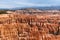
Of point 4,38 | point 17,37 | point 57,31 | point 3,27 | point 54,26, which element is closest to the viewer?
point 4,38

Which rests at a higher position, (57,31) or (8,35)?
(8,35)

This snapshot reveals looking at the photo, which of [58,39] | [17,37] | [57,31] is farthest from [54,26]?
[17,37]

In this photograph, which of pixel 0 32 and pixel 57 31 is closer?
pixel 0 32

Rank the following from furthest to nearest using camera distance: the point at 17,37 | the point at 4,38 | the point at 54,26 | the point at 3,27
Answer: the point at 54,26 < the point at 3,27 < the point at 17,37 < the point at 4,38

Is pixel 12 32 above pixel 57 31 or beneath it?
above

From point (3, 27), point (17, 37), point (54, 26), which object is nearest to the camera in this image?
point (17, 37)

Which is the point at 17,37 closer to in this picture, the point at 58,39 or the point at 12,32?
the point at 12,32

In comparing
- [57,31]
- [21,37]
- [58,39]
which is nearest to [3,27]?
[21,37]

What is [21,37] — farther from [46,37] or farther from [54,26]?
[54,26]

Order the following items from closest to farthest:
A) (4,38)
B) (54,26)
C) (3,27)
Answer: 1. (4,38)
2. (3,27)
3. (54,26)
